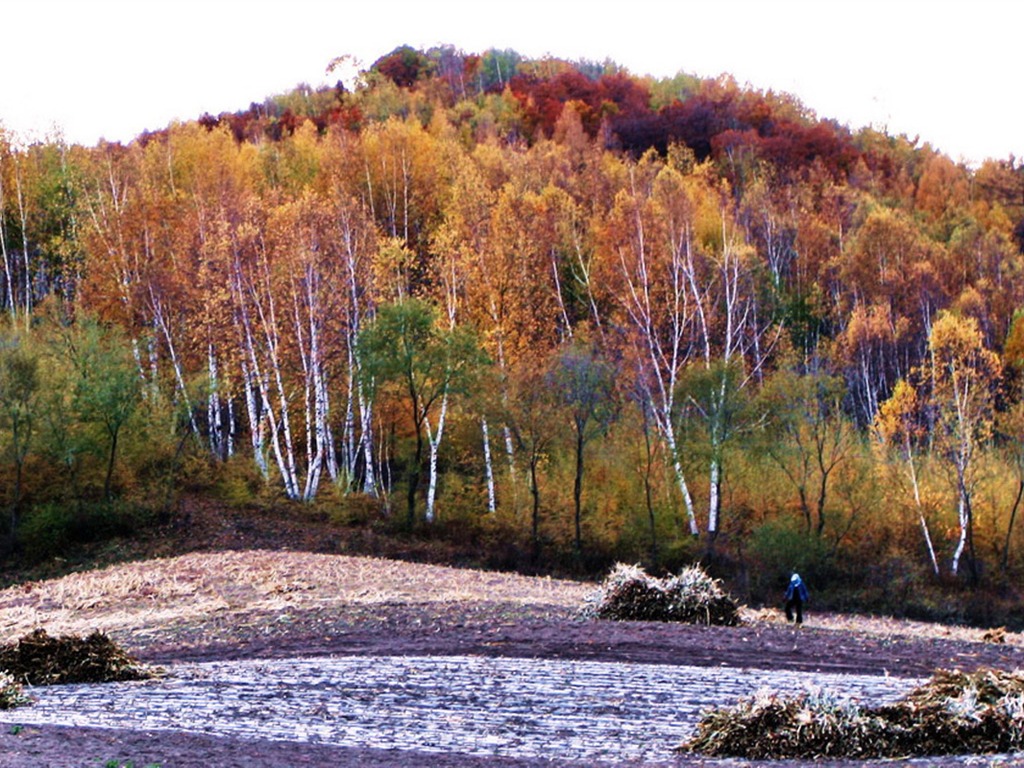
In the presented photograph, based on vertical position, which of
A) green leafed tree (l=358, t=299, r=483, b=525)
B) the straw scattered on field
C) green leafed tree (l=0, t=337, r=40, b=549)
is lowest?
the straw scattered on field

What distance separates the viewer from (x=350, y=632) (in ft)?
74.7

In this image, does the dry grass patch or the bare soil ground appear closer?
the bare soil ground

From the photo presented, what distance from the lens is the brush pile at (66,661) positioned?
18672 millimetres

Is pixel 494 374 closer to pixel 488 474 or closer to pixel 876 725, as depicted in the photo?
pixel 488 474

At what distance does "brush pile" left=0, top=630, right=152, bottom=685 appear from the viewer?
18672 millimetres

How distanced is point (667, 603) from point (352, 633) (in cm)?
633

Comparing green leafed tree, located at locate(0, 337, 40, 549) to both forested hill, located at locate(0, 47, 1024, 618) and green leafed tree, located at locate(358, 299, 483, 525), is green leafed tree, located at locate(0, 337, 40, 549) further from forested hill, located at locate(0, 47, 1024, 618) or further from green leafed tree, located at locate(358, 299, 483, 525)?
green leafed tree, located at locate(358, 299, 483, 525)

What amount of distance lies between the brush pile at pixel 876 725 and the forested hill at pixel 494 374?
96.5 feet

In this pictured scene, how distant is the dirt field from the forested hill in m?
11.5

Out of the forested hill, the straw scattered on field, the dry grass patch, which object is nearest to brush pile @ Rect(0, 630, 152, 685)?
the straw scattered on field

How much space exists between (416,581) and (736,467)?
844 inches

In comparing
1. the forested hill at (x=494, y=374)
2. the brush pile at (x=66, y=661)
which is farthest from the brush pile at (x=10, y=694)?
the forested hill at (x=494, y=374)

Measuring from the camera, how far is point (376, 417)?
5481 cm

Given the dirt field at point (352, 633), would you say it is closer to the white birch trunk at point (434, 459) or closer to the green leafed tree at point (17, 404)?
the green leafed tree at point (17, 404)
